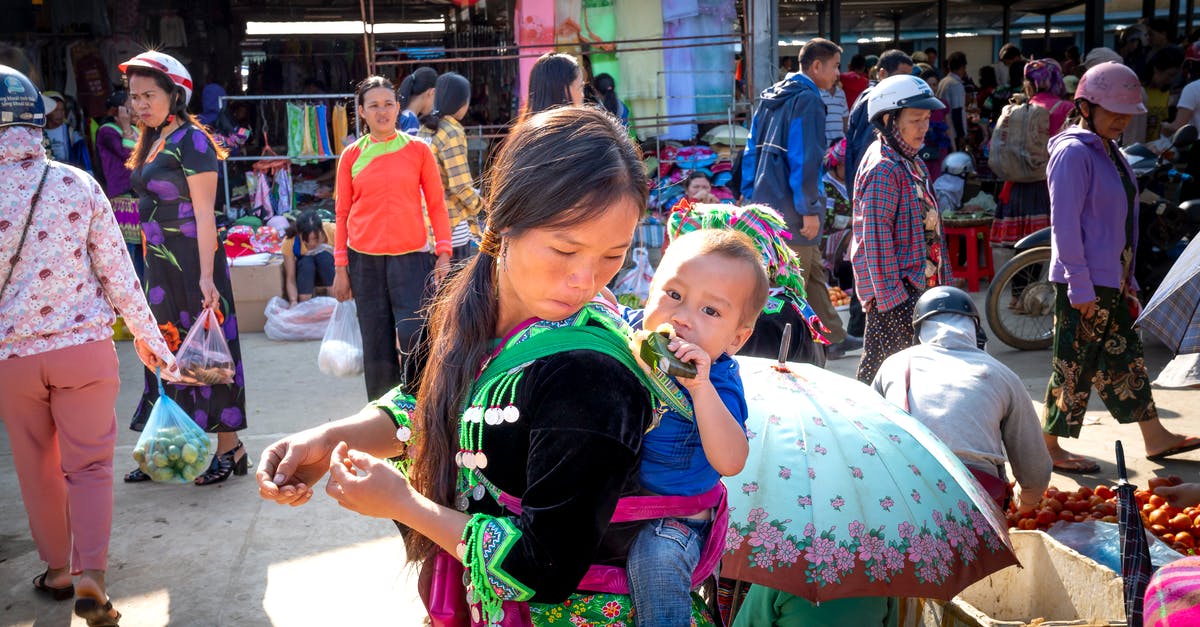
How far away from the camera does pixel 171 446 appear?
15.7 ft

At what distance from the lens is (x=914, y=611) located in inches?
122

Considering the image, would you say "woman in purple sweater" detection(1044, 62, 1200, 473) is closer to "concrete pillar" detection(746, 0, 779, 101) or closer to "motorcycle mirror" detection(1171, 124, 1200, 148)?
"motorcycle mirror" detection(1171, 124, 1200, 148)

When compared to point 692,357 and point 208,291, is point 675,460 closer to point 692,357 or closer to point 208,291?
point 692,357

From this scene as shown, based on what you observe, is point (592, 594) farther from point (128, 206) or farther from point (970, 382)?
point (128, 206)

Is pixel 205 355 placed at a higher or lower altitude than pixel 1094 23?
lower

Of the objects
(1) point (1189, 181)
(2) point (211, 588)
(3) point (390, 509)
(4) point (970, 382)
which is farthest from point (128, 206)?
(1) point (1189, 181)

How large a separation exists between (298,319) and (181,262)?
351 centimetres

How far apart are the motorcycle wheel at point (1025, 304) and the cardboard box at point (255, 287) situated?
5.68 m

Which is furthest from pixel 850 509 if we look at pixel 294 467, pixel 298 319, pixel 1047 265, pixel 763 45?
pixel 763 45

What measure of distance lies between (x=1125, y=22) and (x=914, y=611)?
2246 centimetres

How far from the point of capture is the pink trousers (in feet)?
11.5

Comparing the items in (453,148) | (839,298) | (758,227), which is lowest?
(839,298)

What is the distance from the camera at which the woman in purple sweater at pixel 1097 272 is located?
4738 millimetres

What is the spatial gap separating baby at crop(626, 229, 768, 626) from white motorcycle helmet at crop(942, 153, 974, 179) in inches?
370
